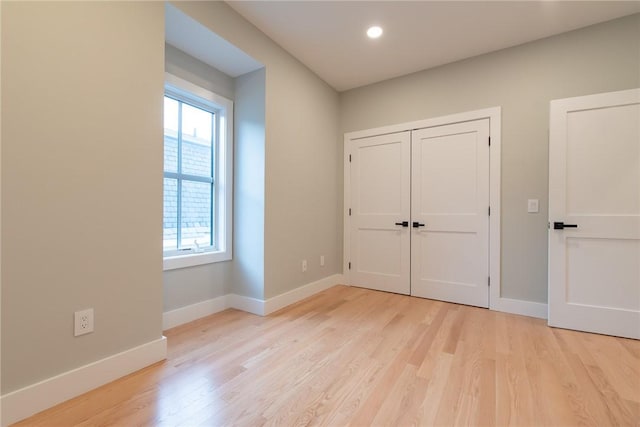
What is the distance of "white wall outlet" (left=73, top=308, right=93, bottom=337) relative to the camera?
1505mm

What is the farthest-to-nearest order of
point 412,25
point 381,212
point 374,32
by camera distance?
point 381,212 → point 374,32 → point 412,25

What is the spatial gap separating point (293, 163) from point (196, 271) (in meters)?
1.48

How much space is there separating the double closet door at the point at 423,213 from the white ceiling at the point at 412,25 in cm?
78

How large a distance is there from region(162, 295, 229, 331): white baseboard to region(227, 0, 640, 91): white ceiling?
264 cm

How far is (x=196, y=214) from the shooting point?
9.12 feet

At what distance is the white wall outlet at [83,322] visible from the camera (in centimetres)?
150

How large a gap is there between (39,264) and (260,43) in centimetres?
241

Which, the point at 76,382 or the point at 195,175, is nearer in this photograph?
the point at 76,382

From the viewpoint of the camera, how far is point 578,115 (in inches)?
95.0

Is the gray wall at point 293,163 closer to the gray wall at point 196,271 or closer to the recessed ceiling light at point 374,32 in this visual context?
the gray wall at point 196,271

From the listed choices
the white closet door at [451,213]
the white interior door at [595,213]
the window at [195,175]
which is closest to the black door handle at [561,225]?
the white interior door at [595,213]

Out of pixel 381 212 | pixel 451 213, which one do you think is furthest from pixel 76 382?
pixel 451 213

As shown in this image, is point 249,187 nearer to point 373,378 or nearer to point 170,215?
point 170,215

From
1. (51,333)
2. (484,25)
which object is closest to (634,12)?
(484,25)
